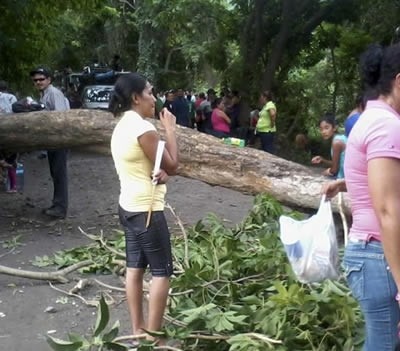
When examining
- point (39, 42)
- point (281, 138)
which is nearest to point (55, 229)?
point (39, 42)

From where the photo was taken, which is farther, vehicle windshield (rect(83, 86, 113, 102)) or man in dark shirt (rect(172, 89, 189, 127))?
vehicle windshield (rect(83, 86, 113, 102))

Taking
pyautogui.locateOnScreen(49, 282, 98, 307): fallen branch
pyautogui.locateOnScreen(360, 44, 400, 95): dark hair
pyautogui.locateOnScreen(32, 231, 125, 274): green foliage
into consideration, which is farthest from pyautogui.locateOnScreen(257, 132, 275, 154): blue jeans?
pyautogui.locateOnScreen(360, 44, 400, 95): dark hair

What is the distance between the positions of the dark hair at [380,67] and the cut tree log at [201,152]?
314 centimetres

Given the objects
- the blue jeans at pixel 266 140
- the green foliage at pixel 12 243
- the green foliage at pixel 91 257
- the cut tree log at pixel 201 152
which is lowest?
the blue jeans at pixel 266 140

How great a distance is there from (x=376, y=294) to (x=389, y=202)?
16.3 inches

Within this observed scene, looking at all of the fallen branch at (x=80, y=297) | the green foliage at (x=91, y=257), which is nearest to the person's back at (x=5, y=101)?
the green foliage at (x=91, y=257)

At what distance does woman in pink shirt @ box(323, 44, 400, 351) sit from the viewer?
2.68 m

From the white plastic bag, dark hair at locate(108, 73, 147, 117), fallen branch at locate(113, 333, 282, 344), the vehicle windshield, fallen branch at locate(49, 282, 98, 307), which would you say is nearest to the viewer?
the white plastic bag

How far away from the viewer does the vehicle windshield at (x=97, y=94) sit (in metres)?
22.1

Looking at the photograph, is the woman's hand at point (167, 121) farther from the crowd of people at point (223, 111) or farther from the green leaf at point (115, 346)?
the crowd of people at point (223, 111)

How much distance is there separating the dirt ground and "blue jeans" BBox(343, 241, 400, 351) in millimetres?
2570

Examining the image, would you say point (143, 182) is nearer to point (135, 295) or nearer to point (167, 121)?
point (167, 121)

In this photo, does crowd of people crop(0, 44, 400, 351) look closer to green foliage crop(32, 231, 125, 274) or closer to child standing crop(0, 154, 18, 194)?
child standing crop(0, 154, 18, 194)

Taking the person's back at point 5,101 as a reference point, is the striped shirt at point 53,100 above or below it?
above
